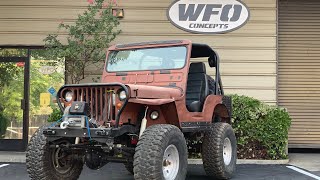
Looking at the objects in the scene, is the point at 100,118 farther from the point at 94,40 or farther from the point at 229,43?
the point at 229,43

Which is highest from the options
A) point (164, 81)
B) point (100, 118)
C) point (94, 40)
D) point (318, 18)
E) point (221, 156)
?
point (318, 18)

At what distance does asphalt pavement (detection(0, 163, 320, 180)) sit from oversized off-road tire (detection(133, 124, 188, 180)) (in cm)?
167

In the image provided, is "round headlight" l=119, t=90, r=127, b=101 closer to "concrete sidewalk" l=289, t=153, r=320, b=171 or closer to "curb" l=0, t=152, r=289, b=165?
"curb" l=0, t=152, r=289, b=165

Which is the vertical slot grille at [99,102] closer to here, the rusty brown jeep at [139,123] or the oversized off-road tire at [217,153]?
the rusty brown jeep at [139,123]

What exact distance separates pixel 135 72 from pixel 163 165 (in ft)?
6.32

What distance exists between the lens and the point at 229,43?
438 inches

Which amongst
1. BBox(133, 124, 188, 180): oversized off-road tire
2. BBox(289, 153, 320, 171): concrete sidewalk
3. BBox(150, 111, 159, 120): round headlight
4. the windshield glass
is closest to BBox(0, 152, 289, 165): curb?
BBox(289, 153, 320, 171): concrete sidewalk

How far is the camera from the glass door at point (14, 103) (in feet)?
35.5

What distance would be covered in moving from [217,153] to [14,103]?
608cm

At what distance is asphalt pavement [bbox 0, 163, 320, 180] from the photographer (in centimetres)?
737

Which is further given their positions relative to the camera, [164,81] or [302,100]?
[302,100]

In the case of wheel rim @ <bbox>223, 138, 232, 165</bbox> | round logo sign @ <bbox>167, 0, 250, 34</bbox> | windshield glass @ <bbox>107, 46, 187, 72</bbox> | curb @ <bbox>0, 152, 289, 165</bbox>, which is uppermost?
round logo sign @ <bbox>167, 0, 250, 34</bbox>

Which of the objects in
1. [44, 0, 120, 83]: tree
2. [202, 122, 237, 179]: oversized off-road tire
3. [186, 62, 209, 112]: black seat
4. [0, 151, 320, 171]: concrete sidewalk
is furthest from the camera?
[44, 0, 120, 83]: tree

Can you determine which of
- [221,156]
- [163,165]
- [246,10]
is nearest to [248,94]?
[246,10]
